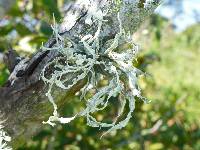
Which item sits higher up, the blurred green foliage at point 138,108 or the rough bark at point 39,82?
the rough bark at point 39,82

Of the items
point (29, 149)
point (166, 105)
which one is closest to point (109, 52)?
point (29, 149)

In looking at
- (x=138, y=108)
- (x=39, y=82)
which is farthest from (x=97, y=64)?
(x=138, y=108)

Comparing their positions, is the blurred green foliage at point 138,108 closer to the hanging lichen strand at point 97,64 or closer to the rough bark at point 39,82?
the rough bark at point 39,82

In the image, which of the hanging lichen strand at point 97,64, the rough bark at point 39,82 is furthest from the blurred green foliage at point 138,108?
the hanging lichen strand at point 97,64

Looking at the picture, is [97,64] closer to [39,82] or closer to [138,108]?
[39,82]

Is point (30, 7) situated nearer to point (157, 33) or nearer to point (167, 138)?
point (157, 33)

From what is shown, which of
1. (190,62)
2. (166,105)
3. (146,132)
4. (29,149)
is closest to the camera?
(29,149)

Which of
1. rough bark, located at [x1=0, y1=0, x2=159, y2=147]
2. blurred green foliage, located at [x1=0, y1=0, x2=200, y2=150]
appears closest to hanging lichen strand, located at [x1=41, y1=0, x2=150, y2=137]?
rough bark, located at [x1=0, y1=0, x2=159, y2=147]
